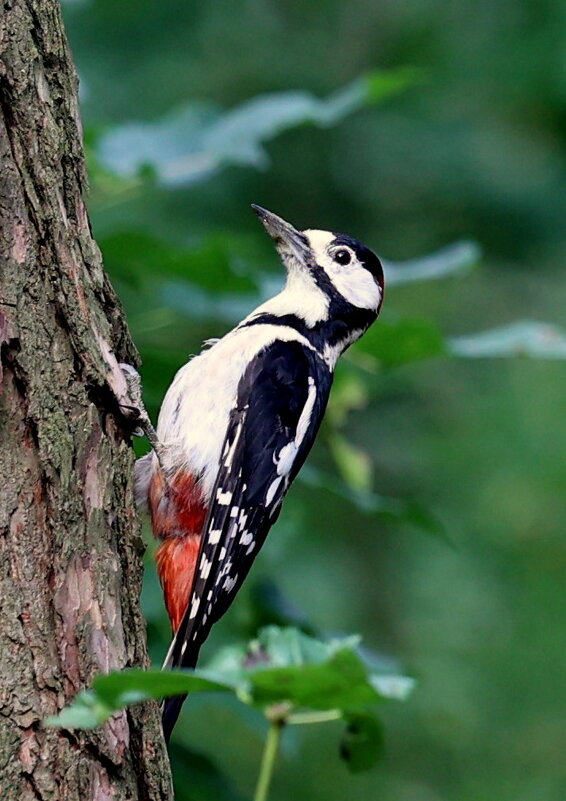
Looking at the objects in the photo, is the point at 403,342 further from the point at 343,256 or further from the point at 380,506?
the point at 343,256

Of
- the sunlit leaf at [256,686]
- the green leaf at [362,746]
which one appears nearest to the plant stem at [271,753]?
the sunlit leaf at [256,686]

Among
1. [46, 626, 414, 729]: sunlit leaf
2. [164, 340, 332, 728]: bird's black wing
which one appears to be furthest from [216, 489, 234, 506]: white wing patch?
[46, 626, 414, 729]: sunlit leaf

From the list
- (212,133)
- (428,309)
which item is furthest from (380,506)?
(428,309)

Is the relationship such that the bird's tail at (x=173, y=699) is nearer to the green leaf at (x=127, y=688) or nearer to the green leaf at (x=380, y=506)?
the green leaf at (x=380, y=506)

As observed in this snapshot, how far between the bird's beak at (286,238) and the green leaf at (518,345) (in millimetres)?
919

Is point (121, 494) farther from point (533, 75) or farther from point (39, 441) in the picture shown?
point (533, 75)

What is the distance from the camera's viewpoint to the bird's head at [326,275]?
3.88m

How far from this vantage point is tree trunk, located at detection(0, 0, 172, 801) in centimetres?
198

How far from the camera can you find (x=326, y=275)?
13.0ft

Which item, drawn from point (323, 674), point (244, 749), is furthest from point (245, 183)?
point (323, 674)

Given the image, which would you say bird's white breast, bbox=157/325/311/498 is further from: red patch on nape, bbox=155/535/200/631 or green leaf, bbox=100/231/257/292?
green leaf, bbox=100/231/257/292

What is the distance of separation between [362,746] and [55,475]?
1201 millimetres

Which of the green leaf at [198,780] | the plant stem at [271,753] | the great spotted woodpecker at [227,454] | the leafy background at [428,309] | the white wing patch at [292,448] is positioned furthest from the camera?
the leafy background at [428,309]

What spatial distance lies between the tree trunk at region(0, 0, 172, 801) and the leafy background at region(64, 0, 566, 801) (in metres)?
3.74
